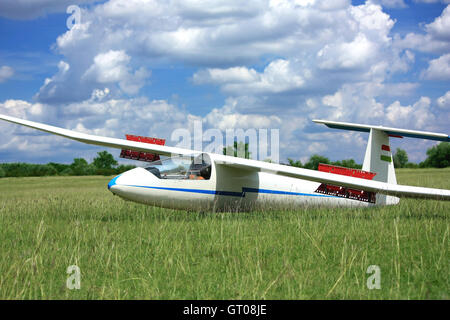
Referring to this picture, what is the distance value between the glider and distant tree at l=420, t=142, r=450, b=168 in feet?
237

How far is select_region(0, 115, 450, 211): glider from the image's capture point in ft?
39.2

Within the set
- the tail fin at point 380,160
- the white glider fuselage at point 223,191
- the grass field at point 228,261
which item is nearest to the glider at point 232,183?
the white glider fuselage at point 223,191

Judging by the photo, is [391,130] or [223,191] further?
[391,130]

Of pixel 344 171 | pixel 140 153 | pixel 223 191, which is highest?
pixel 140 153

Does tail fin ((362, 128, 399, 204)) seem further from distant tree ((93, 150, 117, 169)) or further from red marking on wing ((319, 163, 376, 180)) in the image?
distant tree ((93, 150, 117, 169))

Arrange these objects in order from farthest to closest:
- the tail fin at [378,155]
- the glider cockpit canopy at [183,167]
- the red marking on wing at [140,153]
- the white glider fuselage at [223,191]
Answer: the tail fin at [378,155], the red marking on wing at [140,153], the glider cockpit canopy at [183,167], the white glider fuselage at [223,191]

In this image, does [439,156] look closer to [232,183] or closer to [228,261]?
[232,183]

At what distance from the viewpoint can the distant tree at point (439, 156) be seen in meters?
78.1

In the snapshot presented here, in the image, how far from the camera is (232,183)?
13047 millimetres

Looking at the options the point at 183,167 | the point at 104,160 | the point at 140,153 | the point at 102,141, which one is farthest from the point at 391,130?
the point at 104,160

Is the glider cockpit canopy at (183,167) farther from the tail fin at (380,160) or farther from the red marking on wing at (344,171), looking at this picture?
the tail fin at (380,160)

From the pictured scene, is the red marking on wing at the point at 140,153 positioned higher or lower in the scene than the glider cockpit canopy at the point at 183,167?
higher

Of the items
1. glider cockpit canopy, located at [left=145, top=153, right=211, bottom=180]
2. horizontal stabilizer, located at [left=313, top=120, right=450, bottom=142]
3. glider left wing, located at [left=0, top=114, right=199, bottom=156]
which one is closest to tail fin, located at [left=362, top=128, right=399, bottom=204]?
horizontal stabilizer, located at [left=313, top=120, right=450, bottom=142]

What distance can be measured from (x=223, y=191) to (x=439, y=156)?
8009cm
